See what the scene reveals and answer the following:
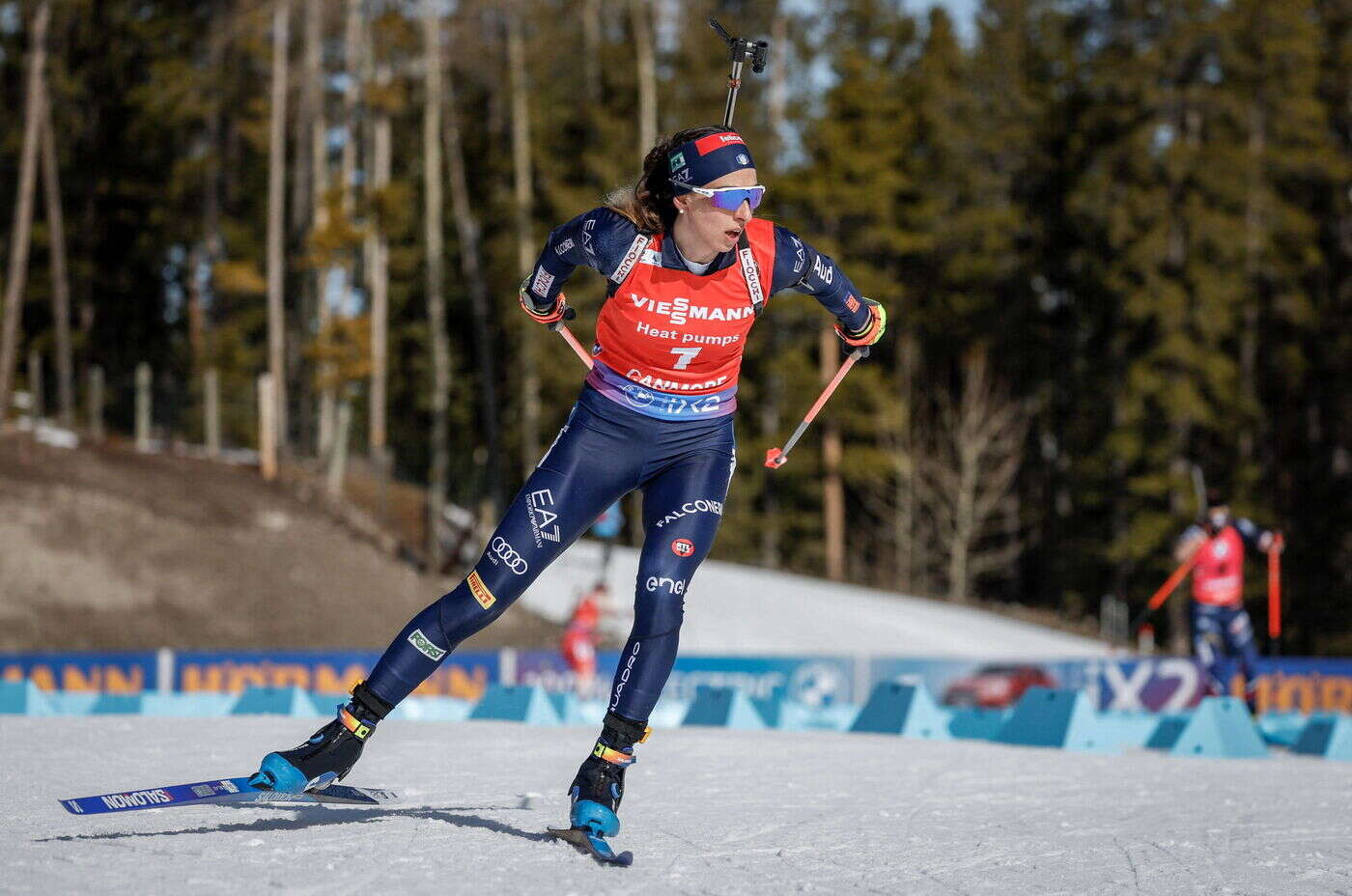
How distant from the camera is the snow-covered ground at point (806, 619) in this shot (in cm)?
3056

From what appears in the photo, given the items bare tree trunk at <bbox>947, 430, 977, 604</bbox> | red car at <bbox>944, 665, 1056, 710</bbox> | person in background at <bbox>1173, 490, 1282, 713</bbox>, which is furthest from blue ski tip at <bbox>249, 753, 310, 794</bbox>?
bare tree trunk at <bbox>947, 430, 977, 604</bbox>

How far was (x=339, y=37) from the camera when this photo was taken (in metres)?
38.0

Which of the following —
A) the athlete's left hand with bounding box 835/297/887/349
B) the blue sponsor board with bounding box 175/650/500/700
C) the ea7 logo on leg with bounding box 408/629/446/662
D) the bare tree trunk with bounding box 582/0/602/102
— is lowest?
the blue sponsor board with bounding box 175/650/500/700

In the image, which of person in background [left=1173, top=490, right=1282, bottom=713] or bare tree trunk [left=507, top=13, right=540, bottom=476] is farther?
bare tree trunk [left=507, top=13, right=540, bottom=476]

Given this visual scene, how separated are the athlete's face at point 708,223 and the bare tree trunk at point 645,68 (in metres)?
36.7

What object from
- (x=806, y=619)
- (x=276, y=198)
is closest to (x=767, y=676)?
(x=806, y=619)

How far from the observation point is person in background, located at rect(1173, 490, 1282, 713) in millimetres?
14383

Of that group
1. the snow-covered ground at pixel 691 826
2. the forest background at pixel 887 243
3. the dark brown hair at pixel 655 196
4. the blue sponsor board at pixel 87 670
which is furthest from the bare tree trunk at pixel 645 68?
the dark brown hair at pixel 655 196

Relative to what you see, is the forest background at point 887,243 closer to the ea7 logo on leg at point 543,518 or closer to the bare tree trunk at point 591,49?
the bare tree trunk at point 591,49

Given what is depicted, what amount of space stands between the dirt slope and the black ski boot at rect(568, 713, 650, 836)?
70.0 ft

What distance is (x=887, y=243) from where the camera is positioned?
48.9 m

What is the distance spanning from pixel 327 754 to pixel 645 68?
38.4m

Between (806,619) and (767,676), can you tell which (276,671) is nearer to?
(767,676)

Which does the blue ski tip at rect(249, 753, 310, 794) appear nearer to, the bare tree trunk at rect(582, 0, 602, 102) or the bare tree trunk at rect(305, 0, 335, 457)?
the bare tree trunk at rect(305, 0, 335, 457)
